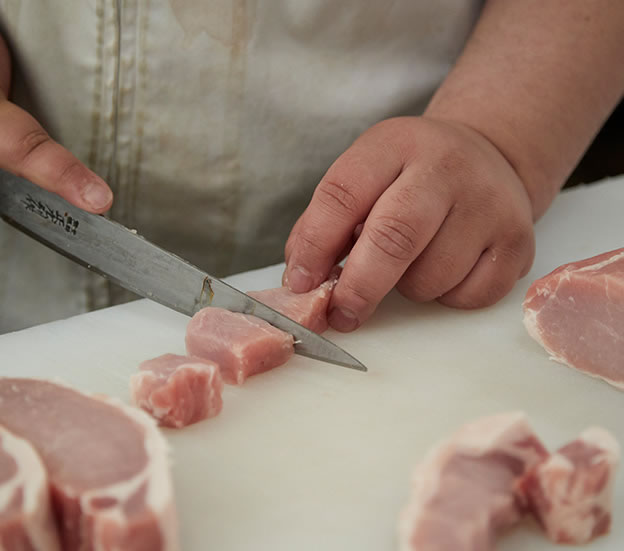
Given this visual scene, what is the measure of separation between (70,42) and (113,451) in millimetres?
1219

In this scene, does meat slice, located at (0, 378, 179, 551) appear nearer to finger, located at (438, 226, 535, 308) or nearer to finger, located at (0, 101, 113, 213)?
finger, located at (0, 101, 113, 213)

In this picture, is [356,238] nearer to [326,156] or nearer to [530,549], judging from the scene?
[326,156]

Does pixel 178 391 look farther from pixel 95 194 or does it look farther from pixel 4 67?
pixel 4 67

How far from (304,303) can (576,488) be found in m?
0.70

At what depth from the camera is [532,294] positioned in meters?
1.54

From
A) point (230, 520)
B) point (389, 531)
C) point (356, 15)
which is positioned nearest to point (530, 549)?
point (389, 531)

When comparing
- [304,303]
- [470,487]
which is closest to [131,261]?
[304,303]

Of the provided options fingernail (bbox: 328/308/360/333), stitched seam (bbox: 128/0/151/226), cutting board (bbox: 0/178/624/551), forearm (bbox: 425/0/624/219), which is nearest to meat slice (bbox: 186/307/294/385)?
cutting board (bbox: 0/178/624/551)

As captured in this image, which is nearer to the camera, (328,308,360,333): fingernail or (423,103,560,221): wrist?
(328,308,360,333): fingernail

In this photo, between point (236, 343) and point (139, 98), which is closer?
point (236, 343)

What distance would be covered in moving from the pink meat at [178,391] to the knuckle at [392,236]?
0.44 meters

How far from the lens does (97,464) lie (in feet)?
3.31

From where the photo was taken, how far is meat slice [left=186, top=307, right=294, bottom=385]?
1392 millimetres

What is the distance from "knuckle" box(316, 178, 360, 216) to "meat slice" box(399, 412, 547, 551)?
67cm
